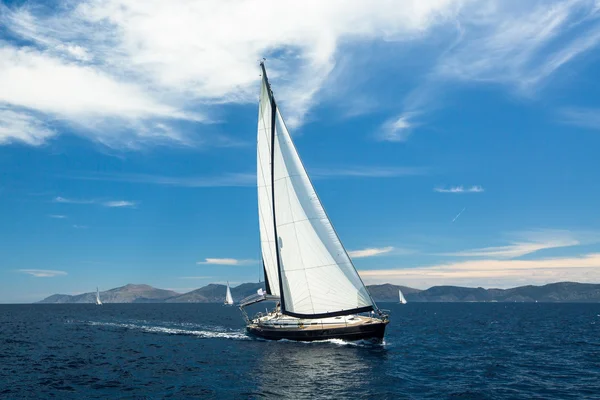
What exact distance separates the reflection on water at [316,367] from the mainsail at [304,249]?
3.91 m

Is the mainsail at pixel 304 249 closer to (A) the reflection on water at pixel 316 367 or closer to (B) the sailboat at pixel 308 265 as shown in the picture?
(B) the sailboat at pixel 308 265

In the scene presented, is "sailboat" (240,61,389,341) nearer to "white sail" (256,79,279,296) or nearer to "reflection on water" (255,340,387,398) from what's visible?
"reflection on water" (255,340,387,398)

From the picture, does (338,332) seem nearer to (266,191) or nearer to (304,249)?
(304,249)

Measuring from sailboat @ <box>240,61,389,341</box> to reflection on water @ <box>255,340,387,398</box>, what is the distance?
1.92 metres

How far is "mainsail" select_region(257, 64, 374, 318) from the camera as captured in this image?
4625cm

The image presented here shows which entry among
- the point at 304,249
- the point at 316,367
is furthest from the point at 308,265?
the point at 316,367

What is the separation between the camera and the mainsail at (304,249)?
46.2 metres

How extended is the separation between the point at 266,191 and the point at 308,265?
13.5 m

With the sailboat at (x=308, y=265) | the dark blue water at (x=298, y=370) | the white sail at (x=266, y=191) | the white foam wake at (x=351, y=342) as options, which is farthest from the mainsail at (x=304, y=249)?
the dark blue water at (x=298, y=370)

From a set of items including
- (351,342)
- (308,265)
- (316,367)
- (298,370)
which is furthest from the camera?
(351,342)

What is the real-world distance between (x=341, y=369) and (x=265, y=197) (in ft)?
85.0

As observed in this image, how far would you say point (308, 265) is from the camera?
47.2 meters

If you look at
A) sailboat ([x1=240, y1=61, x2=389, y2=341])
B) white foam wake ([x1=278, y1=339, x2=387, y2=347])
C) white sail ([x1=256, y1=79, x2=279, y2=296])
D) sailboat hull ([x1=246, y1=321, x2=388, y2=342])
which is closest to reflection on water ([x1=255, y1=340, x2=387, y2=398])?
white foam wake ([x1=278, y1=339, x2=387, y2=347])

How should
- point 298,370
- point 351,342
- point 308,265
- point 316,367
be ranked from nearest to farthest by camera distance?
1. point 298,370
2. point 316,367
3. point 308,265
4. point 351,342
